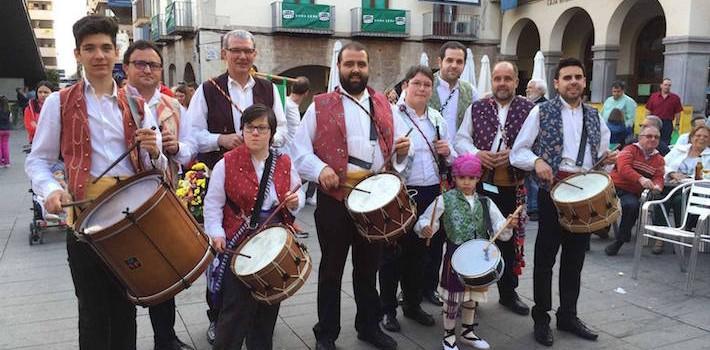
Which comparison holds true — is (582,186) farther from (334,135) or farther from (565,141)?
(334,135)

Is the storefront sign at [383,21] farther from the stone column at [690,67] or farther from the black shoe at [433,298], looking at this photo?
the black shoe at [433,298]

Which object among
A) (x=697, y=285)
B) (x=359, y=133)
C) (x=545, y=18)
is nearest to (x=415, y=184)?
(x=359, y=133)

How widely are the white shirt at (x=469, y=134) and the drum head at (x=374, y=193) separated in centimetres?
121

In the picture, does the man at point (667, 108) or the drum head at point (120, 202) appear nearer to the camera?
the drum head at point (120, 202)

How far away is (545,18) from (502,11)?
12.4 feet

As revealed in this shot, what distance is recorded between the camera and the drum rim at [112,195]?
2.38 metres

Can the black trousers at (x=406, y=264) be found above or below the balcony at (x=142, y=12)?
below

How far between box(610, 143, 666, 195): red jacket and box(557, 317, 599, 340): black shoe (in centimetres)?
276

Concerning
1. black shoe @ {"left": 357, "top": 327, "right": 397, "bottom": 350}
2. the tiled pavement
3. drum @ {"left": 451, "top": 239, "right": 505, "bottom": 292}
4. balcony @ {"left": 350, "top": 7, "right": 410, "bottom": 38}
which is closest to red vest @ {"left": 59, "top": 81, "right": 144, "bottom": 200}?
the tiled pavement

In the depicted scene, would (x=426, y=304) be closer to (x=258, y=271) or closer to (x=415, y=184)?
(x=415, y=184)

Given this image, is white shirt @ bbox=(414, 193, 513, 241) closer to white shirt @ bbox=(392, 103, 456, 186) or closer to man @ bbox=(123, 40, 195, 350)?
white shirt @ bbox=(392, 103, 456, 186)

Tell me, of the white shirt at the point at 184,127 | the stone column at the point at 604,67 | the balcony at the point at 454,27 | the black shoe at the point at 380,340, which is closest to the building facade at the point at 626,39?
the stone column at the point at 604,67

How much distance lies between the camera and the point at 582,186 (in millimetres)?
3760

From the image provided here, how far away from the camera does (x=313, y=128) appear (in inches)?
142
